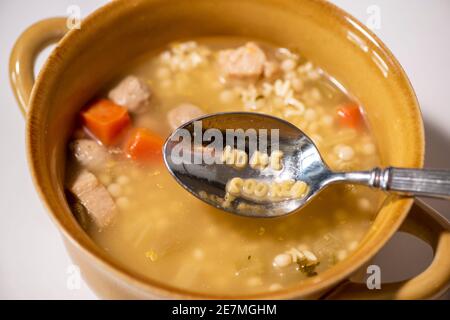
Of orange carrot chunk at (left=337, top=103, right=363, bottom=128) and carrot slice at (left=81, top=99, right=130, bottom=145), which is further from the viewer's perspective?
orange carrot chunk at (left=337, top=103, right=363, bottom=128)

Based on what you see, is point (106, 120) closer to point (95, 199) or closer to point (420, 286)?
point (95, 199)

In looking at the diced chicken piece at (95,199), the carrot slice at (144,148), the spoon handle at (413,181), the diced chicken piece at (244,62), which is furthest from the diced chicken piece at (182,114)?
the spoon handle at (413,181)

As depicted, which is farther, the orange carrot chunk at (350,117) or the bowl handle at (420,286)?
the orange carrot chunk at (350,117)

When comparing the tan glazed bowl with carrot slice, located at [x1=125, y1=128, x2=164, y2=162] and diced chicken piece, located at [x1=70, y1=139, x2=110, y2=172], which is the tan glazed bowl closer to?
diced chicken piece, located at [x1=70, y1=139, x2=110, y2=172]

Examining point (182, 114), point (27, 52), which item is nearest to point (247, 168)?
point (182, 114)

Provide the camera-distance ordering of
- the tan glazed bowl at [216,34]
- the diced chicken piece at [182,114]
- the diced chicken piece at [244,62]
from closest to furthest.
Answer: the tan glazed bowl at [216,34] → the diced chicken piece at [182,114] → the diced chicken piece at [244,62]

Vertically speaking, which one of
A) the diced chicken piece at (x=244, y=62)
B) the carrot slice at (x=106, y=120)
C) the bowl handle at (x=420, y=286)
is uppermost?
the diced chicken piece at (x=244, y=62)

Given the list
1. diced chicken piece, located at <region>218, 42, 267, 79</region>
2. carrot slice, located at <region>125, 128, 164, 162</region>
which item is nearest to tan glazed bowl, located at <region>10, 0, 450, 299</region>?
diced chicken piece, located at <region>218, 42, 267, 79</region>

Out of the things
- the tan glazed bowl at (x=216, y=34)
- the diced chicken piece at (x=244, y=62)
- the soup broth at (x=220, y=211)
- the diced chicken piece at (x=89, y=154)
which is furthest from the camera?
the diced chicken piece at (x=244, y=62)

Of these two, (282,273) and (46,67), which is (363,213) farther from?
(46,67)

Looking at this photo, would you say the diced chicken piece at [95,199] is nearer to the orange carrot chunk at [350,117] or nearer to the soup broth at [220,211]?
the soup broth at [220,211]
